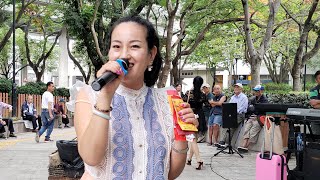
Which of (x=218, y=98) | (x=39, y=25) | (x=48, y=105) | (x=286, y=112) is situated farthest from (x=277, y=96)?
(x=39, y=25)

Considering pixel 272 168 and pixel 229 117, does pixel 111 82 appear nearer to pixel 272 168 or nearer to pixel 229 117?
pixel 272 168

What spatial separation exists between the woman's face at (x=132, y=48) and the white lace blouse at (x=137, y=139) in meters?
0.11

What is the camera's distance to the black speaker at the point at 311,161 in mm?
5121

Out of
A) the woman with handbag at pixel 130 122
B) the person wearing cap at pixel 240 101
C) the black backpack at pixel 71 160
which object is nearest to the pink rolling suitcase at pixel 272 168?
the black backpack at pixel 71 160

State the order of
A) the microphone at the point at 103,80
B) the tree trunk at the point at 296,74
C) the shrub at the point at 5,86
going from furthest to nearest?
the shrub at the point at 5,86 < the tree trunk at the point at 296,74 < the microphone at the point at 103,80

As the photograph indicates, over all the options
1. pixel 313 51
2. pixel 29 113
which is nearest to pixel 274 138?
pixel 313 51

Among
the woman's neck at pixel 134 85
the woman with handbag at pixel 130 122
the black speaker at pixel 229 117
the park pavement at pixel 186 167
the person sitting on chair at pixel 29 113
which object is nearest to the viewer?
the woman with handbag at pixel 130 122

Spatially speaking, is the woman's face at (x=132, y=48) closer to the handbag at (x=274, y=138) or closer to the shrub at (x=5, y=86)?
the handbag at (x=274, y=138)

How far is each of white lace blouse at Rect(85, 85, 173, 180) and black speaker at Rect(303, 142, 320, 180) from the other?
3.64m

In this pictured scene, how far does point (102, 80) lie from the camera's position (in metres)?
1.57

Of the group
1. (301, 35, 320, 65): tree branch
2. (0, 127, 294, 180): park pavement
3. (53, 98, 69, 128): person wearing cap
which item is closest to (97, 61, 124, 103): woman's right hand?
(0, 127, 294, 180): park pavement

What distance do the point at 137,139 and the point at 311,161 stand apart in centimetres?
389

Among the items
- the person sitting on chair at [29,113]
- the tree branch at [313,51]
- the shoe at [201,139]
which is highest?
the tree branch at [313,51]

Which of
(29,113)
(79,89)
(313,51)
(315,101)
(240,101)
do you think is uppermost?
(313,51)
